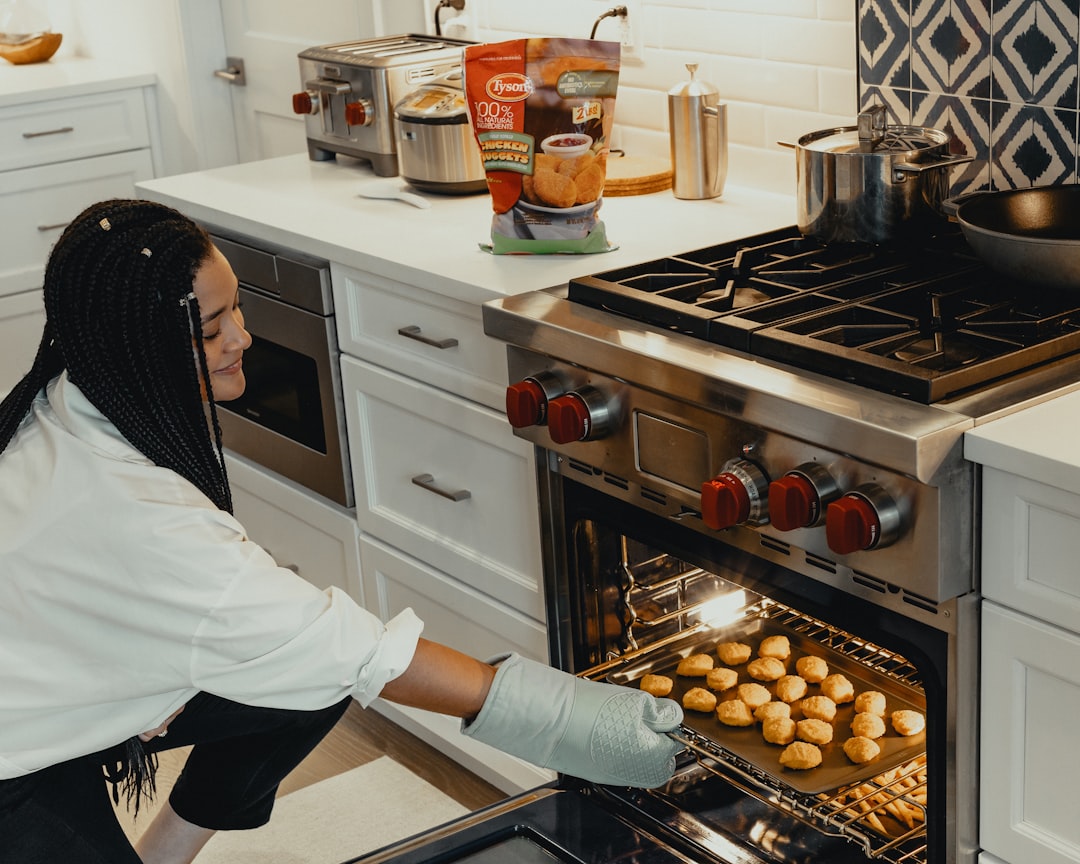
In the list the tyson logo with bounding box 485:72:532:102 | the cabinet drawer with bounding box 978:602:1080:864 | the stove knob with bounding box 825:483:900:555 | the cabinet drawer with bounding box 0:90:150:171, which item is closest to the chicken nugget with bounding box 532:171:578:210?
the tyson logo with bounding box 485:72:532:102

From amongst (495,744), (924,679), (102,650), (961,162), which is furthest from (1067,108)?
(102,650)

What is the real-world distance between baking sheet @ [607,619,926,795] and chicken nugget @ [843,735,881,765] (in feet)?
0.04

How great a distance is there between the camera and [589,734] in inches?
66.6

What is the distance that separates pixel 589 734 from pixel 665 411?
401 mm

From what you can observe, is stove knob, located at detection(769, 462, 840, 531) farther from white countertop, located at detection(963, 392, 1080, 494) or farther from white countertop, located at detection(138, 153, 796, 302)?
white countertop, located at detection(138, 153, 796, 302)

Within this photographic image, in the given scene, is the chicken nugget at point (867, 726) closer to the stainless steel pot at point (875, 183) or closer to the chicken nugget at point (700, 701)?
the chicken nugget at point (700, 701)

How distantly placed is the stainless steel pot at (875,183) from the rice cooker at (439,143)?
0.79 metres

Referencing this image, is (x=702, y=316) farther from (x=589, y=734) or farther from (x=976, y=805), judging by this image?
(x=976, y=805)

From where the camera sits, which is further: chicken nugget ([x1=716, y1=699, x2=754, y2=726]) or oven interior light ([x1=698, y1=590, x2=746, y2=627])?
oven interior light ([x1=698, y1=590, x2=746, y2=627])

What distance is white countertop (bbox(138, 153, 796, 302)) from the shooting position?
2.12m

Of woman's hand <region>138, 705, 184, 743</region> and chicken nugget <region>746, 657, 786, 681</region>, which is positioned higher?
woman's hand <region>138, 705, 184, 743</region>

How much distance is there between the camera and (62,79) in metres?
4.10

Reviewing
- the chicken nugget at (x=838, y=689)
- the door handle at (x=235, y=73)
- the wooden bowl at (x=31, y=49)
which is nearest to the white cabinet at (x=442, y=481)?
the chicken nugget at (x=838, y=689)

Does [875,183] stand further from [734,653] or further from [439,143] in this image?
[439,143]
